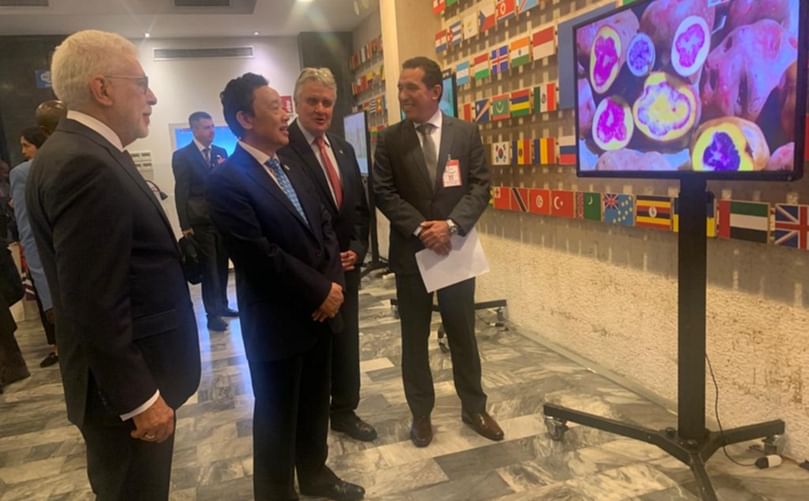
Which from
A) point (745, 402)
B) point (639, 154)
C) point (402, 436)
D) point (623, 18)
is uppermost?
point (623, 18)

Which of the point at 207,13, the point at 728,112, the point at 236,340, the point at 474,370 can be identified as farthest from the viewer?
the point at 207,13

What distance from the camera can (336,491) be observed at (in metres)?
1.99

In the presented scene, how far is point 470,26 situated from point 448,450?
2.73m

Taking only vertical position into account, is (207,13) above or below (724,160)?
above

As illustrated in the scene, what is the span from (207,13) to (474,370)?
517 cm

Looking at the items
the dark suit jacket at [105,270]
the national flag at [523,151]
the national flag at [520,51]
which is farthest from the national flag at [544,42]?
the dark suit jacket at [105,270]

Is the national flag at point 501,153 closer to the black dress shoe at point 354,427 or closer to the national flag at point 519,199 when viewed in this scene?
the national flag at point 519,199

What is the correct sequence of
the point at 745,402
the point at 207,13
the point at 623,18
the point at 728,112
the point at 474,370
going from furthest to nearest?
the point at 207,13 < the point at 474,370 < the point at 745,402 < the point at 623,18 < the point at 728,112

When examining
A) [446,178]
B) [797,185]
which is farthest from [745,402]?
[446,178]

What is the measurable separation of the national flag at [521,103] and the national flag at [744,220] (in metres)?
1.33

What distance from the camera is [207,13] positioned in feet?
19.4

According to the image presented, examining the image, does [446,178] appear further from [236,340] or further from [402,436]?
[236,340]

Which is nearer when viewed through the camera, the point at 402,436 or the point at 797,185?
the point at 797,185

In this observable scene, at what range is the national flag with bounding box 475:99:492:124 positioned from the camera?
3.66m
